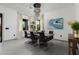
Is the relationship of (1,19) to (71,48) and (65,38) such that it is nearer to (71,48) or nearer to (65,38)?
(65,38)

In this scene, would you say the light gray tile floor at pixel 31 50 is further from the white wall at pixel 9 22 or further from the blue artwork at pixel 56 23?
the blue artwork at pixel 56 23

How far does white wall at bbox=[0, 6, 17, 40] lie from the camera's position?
7848 mm

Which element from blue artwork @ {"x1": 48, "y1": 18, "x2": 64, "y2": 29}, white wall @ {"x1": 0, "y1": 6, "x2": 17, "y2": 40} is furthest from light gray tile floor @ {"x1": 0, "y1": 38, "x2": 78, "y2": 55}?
blue artwork @ {"x1": 48, "y1": 18, "x2": 64, "y2": 29}

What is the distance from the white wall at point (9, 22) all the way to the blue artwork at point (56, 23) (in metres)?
3.18

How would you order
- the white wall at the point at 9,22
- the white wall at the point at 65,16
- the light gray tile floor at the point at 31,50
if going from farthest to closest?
the white wall at the point at 9,22
the white wall at the point at 65,16
the light gray tile floor at the point at 31,50

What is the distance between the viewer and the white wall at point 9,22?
7.85 m

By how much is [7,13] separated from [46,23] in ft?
12.9

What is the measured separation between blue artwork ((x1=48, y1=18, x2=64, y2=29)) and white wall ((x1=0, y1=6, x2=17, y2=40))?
10.4 ft

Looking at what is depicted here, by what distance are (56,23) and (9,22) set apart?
12.6ft

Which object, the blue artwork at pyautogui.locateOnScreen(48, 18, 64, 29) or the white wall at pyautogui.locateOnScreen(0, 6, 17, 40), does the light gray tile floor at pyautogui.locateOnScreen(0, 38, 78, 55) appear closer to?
the white wall at pyautogui.locateOnScreen(0, 6, 17, 40)

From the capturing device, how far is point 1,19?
25.2 ft

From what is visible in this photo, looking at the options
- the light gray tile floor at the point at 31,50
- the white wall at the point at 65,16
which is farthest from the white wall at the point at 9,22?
the white wall at the point at 65,16

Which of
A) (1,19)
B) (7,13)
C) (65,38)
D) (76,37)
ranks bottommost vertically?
(65,38)

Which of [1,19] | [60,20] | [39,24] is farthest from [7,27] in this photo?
[39,24]
